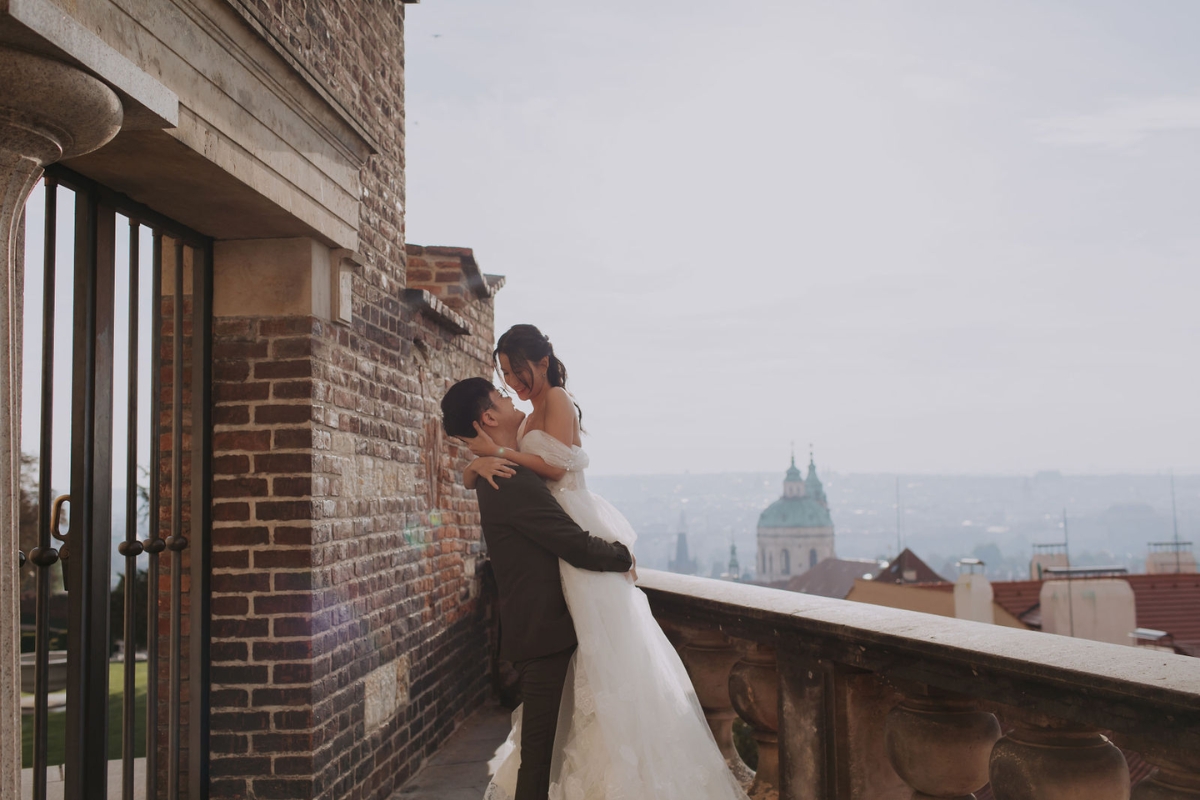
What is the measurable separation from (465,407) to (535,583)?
62 cm

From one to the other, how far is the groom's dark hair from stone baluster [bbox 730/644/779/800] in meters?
1.21

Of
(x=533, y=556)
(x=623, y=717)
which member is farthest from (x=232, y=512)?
(x=623, y=717)

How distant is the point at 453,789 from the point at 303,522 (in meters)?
1.71

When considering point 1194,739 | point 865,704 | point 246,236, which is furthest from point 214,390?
point 1194,739

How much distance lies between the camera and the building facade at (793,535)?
477ft

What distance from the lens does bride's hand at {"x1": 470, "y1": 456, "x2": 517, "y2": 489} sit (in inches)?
121

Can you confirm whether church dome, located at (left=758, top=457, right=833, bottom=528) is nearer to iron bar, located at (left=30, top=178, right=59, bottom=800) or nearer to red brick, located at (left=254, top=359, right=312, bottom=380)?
red brick, located at (left=254, top=359, right=312, bottom=380)

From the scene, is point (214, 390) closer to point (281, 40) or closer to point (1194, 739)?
point (281, 40)

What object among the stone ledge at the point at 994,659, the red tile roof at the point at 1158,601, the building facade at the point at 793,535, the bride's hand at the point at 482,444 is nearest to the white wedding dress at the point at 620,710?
the bride's hand at the point at 482,444

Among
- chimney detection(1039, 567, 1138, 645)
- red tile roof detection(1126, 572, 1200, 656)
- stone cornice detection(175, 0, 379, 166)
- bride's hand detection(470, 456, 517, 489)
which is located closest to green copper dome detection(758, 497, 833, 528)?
red tile roof detection(1126, 572, 1200, 656)

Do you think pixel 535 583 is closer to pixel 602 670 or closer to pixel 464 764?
pixel 602 670

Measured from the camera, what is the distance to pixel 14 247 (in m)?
2.13

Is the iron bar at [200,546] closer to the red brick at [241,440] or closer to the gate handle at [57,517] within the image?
the red brick at [241,440]

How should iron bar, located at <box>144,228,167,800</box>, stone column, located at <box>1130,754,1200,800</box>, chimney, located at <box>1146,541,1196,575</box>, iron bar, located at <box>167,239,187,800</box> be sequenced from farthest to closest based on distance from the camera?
chimney, located at <box>1146,541,1196,575</box> < iron bar, located at <box>167,239,187,800</box> < iron bar, located at <box>144,228,167,800</box> < stone column, located at <box>1130,754,1200,800</box>
